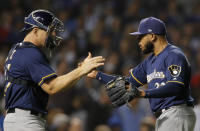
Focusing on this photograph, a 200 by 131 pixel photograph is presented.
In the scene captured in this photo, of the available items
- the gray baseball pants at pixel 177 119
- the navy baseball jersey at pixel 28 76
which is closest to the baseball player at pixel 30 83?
the navy baseball jersey at pixel 28 76

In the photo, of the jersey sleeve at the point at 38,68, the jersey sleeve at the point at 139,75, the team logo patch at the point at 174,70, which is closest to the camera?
the jersey sleeve at the point at 38,68

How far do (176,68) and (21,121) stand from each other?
1.75m

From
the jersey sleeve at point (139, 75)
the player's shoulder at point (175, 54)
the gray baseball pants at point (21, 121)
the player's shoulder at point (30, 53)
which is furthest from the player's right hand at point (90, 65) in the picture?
the jersey sleeve at point (139, 75)

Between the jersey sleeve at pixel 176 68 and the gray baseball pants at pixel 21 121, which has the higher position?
the jersey sleeve at pixel 176 68

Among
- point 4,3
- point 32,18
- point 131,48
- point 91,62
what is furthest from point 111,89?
point 4,3

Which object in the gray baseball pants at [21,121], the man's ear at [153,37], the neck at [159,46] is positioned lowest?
the gray baseball pants at [21,121]

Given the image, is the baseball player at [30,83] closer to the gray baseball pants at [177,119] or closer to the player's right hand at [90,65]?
the player's right hand at [90,65]

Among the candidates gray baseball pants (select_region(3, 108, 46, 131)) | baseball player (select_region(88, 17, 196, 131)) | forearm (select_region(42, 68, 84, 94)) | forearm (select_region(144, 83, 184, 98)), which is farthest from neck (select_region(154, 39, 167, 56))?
gray baseball pants (select_region(3, 108, 46, 131))

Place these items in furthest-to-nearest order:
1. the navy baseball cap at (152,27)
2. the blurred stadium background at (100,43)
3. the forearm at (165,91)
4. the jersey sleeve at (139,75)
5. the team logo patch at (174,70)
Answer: the blurred stadium background at (100,43)
the jersey sleeve at (139,75)
the navy baseball cap at (152,27)
the team logo patch at (174,70)
the forearm at (165,91)

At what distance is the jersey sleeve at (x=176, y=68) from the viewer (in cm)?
420

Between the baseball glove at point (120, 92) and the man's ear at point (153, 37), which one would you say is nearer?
the baseball glove at point (120, 92)

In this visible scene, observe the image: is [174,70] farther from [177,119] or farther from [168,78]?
[177,119]

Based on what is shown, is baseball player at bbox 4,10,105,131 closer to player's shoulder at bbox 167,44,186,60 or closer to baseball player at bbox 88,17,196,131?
baseball player at bbox 88,17,196,131

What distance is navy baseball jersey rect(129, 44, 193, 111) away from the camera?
4195mm
